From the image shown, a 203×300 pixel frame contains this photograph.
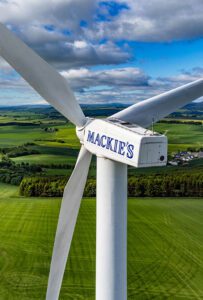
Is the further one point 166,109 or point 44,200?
point 44,200

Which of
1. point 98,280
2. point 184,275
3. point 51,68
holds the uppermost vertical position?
point 51,68

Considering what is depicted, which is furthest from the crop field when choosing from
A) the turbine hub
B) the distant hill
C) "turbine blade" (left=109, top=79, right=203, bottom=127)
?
the turbine hub

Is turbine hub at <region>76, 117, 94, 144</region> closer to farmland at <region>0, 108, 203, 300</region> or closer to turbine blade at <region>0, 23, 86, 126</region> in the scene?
turbine blade at <region>0, 23, 86, 126</region>

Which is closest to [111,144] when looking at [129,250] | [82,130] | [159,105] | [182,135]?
[82,130]

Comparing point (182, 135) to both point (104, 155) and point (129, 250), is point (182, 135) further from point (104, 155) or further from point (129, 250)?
point (104, 155)

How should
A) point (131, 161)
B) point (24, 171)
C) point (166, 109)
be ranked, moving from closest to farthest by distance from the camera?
point (131, 161) → point (166, 109) → point (24, 171)

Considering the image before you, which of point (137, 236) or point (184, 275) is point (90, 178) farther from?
point (184, 275)

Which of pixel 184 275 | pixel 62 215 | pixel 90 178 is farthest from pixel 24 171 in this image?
pixel 62 215
